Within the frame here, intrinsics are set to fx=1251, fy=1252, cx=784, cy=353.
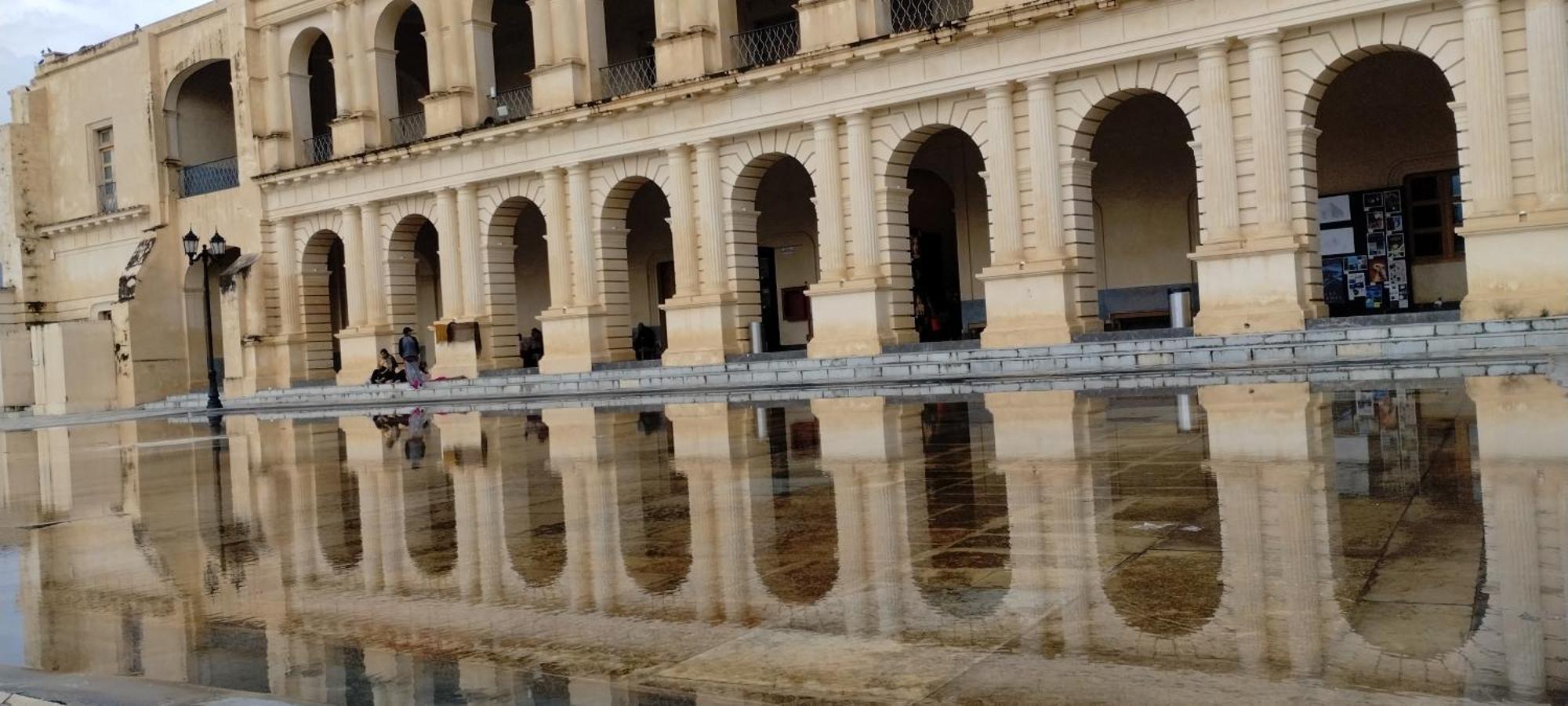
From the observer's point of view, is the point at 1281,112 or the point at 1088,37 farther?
the point at 1088,37

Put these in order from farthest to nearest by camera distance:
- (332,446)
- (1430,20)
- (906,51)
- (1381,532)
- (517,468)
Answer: (906,51)
(1430,20)
(332,446)
(517,468)
(1381,532)

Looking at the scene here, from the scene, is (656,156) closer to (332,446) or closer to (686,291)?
(686,291)

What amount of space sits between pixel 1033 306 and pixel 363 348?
1700 cm

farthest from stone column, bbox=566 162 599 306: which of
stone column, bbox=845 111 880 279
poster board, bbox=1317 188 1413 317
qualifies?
poster board, bbox=1317 188 1413 317

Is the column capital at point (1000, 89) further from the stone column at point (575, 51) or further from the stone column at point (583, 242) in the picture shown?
the stone column at point (583, 242)

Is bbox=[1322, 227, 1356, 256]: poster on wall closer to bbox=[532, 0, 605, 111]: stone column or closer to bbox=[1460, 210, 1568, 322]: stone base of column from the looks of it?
bbox=[1460, 210, 1568, 322]: stone base of column

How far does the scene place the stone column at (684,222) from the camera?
24438 millimetres

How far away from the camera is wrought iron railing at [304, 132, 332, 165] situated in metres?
31.2

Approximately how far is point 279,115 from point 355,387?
8.42 meters

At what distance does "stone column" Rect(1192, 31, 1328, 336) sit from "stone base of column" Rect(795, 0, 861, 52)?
6052 millimetres

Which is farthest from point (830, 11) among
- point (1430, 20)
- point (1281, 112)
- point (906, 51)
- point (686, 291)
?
point (1430, 20)

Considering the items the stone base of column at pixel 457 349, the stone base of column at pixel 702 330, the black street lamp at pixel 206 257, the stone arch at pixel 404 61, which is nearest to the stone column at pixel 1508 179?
the stone base of column at pixel 702 330

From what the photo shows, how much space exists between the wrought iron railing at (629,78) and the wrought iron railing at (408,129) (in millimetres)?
4557

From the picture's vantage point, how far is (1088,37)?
63.5 feet
